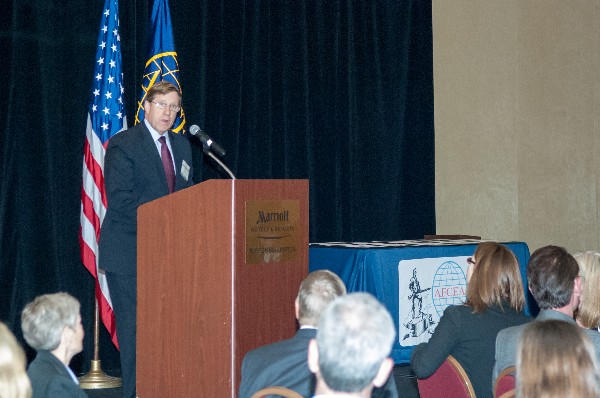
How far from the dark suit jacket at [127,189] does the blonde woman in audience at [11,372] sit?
7.17ft

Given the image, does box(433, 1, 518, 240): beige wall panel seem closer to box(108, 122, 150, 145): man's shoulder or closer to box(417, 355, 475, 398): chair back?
box(108, 122, 150, 145): man's shoulder

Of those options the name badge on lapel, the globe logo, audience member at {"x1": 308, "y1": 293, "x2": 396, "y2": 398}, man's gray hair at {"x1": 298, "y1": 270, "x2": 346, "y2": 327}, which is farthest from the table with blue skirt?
audience member at {"x1": 308, "y1": 293, "x2": 396, "y2": 398}

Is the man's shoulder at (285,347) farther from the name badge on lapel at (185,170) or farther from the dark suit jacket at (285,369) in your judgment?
the name badge on lapel at (185,170)

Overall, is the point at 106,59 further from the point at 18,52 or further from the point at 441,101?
the point at 441,101

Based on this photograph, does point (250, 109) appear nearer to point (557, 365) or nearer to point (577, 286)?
point (577, 286)

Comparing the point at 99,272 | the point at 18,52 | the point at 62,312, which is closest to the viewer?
the point at 62,312

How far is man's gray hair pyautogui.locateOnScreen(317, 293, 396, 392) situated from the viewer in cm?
151

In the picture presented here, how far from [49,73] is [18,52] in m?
0.24

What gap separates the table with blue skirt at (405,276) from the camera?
221 inches

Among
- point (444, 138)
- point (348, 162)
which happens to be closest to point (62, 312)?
point (348, 162)

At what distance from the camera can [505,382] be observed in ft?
8.11

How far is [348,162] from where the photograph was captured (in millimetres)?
7355

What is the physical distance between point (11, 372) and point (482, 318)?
1824 millimetres

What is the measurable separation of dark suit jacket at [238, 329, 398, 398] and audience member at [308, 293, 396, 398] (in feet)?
3.05
